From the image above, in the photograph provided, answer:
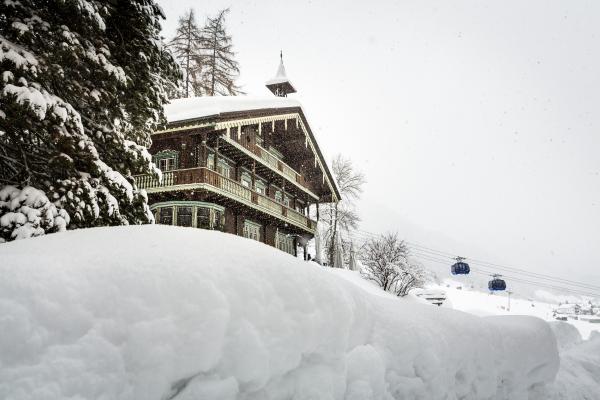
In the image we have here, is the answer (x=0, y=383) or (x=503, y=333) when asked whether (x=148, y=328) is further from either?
(x=503, y=333)

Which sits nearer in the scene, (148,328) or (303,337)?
(148,328)

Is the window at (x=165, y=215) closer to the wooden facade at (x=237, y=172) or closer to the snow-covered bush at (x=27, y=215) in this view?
the wooden facade at (x=237, y=172)

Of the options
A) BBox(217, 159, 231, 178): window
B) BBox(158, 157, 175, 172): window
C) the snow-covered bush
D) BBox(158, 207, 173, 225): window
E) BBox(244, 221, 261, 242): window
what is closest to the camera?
the snow-covered bush

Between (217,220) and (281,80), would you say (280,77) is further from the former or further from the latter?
(217,220)

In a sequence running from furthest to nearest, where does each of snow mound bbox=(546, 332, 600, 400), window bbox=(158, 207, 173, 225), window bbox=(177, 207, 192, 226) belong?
1. window bbox=(158, 207, 173, 225)
2. window bbox=(177, 207, 192, 226)
3. snow mound bbox=(546, 332, 600, 400)

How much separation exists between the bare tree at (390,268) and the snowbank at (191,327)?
65.0 ft

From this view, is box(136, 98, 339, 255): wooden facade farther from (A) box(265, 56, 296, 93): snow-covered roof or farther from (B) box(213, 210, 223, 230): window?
(A) box(265, 56, 296, 93): snow-covered roof

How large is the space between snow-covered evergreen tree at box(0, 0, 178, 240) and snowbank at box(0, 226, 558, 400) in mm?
4429

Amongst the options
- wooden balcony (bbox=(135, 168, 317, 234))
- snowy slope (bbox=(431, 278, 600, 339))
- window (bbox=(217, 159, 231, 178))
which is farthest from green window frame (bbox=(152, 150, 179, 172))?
snowy slope (bbox=(431, 278, 600, 339))

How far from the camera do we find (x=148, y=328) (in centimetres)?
150

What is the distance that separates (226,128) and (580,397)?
14.5 metres

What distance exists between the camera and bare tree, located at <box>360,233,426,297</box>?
22125 millimetres

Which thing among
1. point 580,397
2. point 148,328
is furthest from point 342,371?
point 580,397

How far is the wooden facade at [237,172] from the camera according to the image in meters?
16.1
